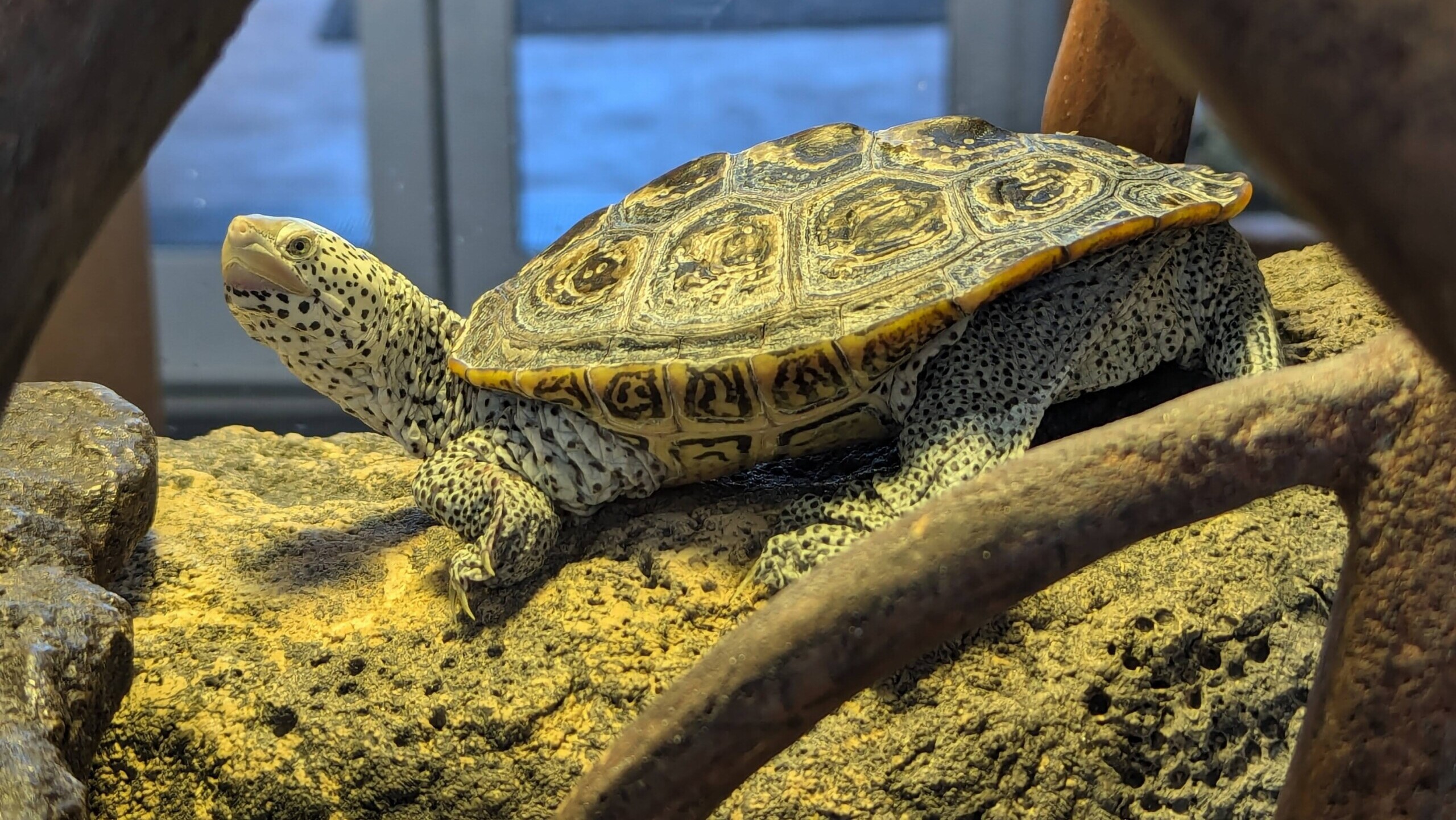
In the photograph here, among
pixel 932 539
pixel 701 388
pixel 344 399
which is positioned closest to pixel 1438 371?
pixel 932 539

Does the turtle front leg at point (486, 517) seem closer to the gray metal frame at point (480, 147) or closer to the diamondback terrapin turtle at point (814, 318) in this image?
the diamondback terrapin turtle at point (814, 318)

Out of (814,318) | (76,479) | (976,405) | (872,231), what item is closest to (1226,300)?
(976,405)

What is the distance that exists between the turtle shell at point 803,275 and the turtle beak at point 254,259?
44 cm

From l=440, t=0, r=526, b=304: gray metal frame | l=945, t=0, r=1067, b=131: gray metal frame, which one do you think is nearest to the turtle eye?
l=440, t=0, r=526, b=304: gray metal frame

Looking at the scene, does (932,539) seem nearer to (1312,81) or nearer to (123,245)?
(1312,81)

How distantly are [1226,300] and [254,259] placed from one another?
2.30 metres

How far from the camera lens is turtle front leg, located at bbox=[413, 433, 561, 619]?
215cm

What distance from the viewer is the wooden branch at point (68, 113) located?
26.0 inches

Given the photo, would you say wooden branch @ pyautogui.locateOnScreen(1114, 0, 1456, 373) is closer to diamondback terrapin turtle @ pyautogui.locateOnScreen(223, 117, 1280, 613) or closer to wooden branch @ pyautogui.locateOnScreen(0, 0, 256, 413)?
wooden branch @ pyautogui.locateOnScreen(0, 0, 256, 413)

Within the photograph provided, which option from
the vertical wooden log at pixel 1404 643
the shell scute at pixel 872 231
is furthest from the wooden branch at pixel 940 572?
the shell scute at pixel 872 231

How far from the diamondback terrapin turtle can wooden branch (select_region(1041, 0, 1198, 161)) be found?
0.47m

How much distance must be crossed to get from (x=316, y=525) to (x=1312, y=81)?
104 inches

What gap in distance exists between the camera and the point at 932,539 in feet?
3.72

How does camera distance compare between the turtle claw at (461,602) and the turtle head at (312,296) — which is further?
the turtle head at (312,296)
